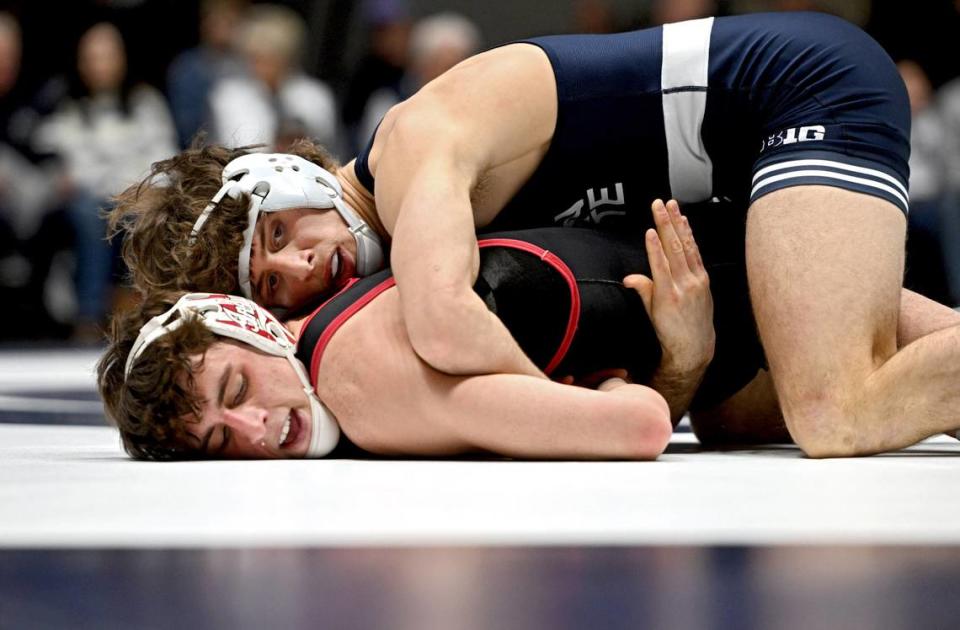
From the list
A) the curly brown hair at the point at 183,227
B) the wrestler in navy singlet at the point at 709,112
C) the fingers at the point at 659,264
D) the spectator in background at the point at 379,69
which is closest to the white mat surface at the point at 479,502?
the fingers at the point at 659,264

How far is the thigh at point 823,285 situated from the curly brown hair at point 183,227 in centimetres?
99

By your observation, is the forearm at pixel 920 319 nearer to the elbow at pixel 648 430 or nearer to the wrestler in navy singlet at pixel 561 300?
the wrestler in navy singlet at pixel 561 300

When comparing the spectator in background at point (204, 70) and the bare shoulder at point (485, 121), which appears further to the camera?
the spectator in background at point (204, 70)

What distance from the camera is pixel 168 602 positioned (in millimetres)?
1166

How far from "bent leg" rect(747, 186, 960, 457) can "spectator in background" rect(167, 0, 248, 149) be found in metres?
5.14

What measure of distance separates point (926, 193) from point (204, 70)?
382 cm

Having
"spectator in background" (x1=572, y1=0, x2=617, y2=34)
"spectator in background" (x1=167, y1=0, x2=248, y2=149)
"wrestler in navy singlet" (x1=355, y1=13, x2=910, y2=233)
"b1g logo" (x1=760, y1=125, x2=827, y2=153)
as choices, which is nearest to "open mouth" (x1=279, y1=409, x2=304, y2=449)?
"wrestler in navy singlet" (x1=355, y1=13, x2=910, y2=233)

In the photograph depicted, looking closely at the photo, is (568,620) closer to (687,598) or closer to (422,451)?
(687,598)

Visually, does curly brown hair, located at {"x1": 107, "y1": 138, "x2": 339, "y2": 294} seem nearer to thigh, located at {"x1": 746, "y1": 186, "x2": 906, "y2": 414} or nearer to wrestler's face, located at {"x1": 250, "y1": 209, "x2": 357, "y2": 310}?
wrestler's face, located at {"x1": 250, "y1": 209, "x2": 357, "y2": 310}

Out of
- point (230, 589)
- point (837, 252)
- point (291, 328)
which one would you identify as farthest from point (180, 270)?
point (230, 589)

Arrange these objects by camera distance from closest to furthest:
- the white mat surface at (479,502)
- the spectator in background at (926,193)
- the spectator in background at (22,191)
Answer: the white mat surface at (479,502) → the spectator in background at (926,193) → the spectator in background at (22,191)

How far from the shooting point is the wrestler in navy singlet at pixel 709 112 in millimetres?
2352

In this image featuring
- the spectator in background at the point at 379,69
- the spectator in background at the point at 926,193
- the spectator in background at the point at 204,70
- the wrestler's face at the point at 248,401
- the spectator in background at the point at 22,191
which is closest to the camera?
the wrestler's face at the point at 248,401

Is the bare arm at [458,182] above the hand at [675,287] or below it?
above
